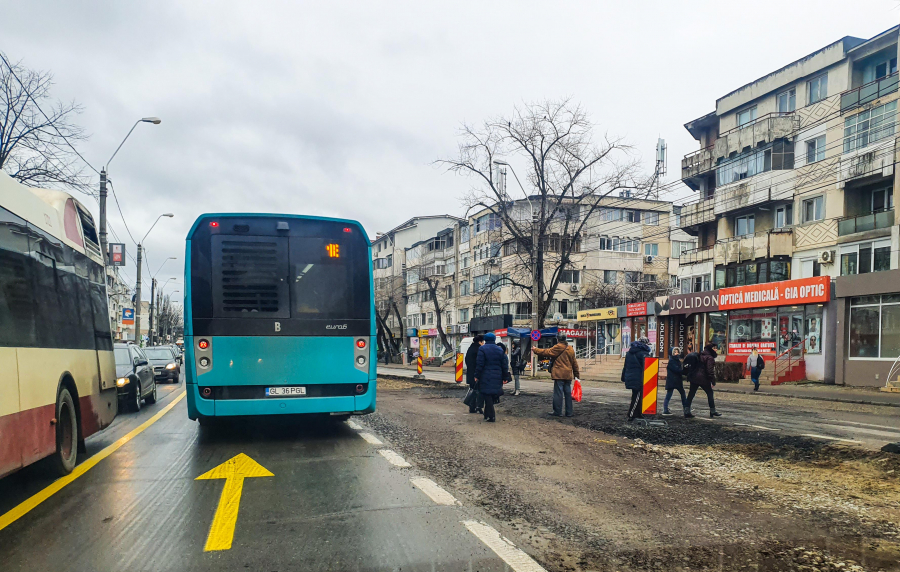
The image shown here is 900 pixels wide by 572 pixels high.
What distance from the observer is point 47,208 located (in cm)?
754

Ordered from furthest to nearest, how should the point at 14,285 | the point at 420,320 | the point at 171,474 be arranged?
1. the point at 420,320
2. the point at 171,474
3. the point at 14,285

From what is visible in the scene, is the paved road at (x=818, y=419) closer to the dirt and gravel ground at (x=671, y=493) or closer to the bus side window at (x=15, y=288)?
the dirt and gravel ground at (x=671, y=493)

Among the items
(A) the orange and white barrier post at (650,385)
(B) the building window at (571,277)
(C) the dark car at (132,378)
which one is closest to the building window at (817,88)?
(A) the orange and white barrier post at (650,385)

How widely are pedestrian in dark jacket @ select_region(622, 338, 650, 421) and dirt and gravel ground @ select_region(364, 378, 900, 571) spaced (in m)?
1.25

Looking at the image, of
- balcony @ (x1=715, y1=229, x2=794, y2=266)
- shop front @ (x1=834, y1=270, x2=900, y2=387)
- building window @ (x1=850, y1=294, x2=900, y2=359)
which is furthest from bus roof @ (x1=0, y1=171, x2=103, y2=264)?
balcony @ (x1=715, y1=229, x2=794, y2=266)

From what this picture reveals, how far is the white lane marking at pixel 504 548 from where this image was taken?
4.32 metres

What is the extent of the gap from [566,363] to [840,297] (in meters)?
21.1

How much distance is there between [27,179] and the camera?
74.6 ft

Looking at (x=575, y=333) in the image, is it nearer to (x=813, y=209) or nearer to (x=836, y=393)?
(x=813, y=209)

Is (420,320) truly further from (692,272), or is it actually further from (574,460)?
(574,460)

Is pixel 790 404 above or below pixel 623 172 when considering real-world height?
below

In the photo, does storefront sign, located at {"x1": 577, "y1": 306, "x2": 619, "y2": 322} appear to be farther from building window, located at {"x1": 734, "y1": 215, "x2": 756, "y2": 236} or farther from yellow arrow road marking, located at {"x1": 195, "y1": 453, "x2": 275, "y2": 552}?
yellow arrow road marking, located at {"x1": 195, "y1": 453, "x2": 275, "y2": 552}

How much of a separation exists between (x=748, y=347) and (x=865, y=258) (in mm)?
7400

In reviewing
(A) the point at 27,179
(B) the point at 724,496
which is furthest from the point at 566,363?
(A) the point at 27,179
